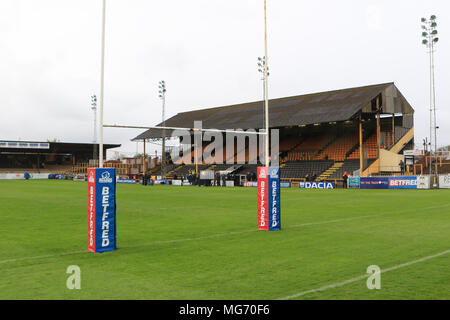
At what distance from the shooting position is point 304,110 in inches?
2056

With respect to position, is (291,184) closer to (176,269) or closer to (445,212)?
(445,212)

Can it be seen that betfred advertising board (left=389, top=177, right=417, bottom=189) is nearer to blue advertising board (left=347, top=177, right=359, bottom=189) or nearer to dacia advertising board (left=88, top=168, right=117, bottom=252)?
blue advertising board (left=347, top=177, right=359, bottom=189)

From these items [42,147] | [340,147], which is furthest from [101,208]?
[42,147]

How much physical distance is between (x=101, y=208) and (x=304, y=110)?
45009 mm

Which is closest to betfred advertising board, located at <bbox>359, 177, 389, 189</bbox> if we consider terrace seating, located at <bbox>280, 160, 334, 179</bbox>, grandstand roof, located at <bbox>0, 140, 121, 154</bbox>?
terrace seating, located at <bbox>280, 160, 334, 179</bbox>

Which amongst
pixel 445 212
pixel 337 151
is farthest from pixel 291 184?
pixel 445 212

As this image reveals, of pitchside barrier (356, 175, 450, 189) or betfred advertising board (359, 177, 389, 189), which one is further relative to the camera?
betfred advertising board (359, 177, 389, 189)

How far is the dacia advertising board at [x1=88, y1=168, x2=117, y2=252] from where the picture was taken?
938 cm

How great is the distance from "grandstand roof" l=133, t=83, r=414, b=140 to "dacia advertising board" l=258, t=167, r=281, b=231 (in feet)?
106

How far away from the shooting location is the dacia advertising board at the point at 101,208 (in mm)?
9383

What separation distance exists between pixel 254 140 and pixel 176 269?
170 feet

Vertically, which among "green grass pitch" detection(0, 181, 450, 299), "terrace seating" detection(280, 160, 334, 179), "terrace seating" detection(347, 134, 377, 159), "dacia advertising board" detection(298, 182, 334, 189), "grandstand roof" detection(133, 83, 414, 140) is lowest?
"green grass pitch" detection(0, 181, 450, 299)

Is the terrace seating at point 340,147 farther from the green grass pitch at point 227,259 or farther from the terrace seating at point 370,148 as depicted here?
the green grass pitch at point 227,259

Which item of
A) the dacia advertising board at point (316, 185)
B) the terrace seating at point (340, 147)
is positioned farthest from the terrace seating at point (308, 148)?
the dacia advertising board at point (316, 185)
